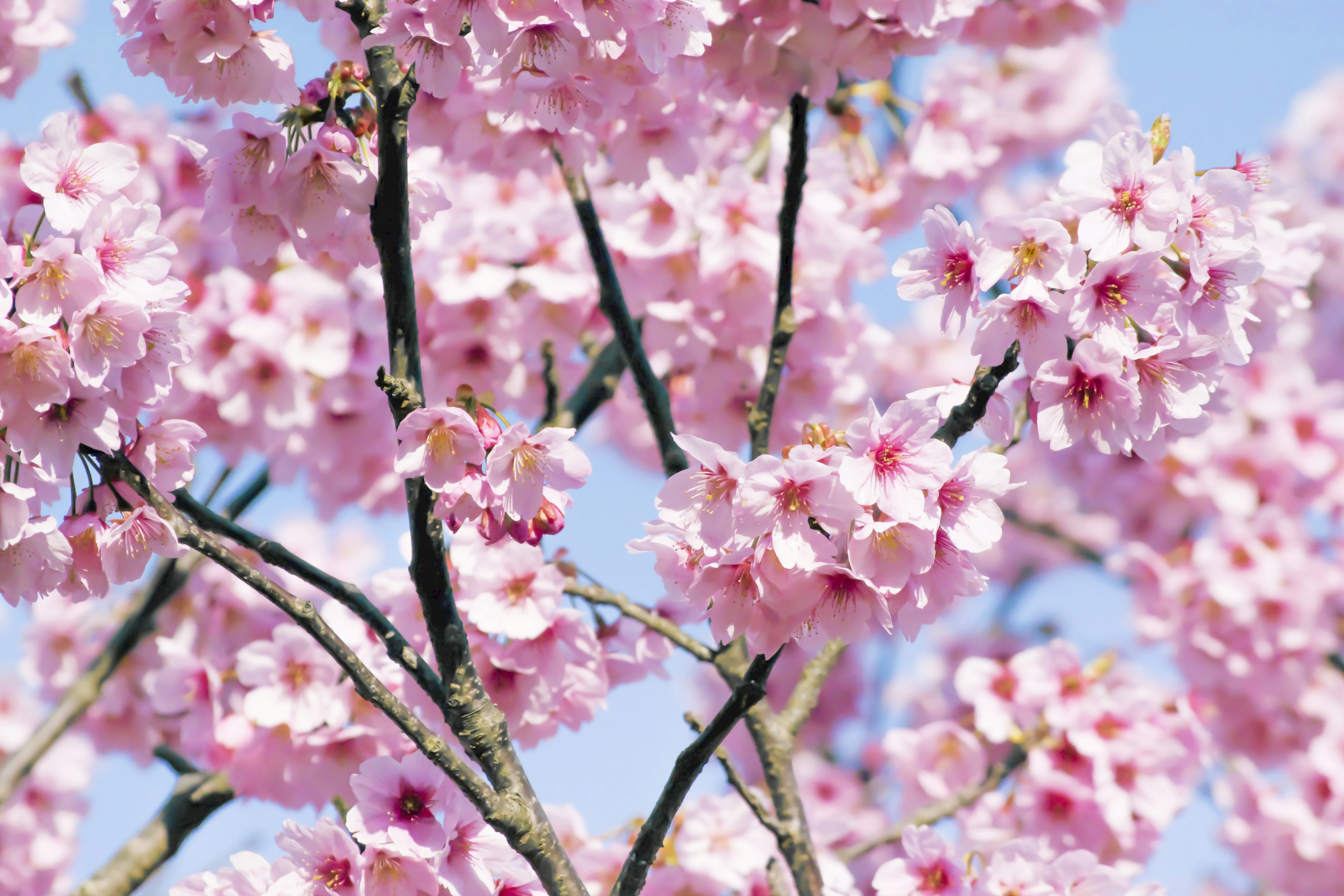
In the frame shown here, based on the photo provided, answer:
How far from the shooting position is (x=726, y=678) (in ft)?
9.65

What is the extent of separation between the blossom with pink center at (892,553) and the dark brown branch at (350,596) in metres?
0.83

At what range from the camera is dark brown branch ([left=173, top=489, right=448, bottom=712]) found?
2.05m

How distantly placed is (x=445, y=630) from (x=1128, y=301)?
1.30m

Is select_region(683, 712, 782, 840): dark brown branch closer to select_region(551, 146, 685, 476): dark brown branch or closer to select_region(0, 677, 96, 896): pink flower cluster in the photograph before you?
select_region(551, 146, 685, 476): dark brown branch

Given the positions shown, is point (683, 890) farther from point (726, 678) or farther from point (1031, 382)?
point (1031, 382)

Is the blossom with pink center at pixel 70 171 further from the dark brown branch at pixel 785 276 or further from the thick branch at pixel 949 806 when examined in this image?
the thick branch at pixel 949 806

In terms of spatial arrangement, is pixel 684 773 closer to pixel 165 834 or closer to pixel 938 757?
pixel 165 834

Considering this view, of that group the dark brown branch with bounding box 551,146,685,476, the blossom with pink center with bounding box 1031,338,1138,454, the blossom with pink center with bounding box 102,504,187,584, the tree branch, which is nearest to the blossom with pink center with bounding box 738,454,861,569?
the blossom with pink center with bounding box 1031,338,1138,454

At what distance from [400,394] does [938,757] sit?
3220 mm

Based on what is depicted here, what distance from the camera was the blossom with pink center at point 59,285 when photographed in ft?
5.93

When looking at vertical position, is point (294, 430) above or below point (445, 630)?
above

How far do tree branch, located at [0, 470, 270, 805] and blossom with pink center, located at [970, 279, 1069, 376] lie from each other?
2879mm

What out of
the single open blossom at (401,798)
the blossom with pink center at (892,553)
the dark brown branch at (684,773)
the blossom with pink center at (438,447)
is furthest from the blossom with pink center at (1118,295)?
the single open blossom at (401,798)

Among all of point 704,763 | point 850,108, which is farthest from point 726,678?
point 850,108
